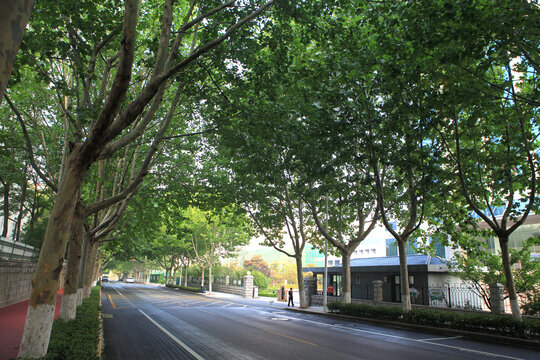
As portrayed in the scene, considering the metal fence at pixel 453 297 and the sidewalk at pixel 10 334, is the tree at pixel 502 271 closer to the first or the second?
the metal fence at pixel 453 297

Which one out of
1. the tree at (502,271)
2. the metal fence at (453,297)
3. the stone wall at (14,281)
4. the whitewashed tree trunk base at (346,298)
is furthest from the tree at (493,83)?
the stone wall at (14,281)

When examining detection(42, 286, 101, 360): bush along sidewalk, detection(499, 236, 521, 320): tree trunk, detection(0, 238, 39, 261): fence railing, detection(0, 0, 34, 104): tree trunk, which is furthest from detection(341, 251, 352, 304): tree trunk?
detection(0, 0, 34, 104): tree trunk

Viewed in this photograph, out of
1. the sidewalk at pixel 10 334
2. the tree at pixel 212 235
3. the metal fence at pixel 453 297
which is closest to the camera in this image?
the sidewalk at pixel 10 334

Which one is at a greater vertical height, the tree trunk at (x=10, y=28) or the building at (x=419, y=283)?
the tree trunk at (x=10, y=28)

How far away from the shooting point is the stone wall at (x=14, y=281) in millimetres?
18031

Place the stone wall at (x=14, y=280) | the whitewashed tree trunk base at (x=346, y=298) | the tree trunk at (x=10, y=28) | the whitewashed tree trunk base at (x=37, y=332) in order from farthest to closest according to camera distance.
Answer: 1. the whitewashed tree trunk base at (x=346, y=298)
2. the stone wall at (x=14, y=280)
3. the whitewashed tree trunk base at (x=37, y=332)
4. the tree trunk at (x=10, y=28)

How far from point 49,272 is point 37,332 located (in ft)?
3.03

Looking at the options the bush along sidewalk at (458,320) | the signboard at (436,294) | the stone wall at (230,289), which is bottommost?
the stone wall at (230,289)

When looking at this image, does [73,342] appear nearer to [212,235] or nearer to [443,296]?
[443,296]

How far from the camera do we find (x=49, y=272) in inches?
222

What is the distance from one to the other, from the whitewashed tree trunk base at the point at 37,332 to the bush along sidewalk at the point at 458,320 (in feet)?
46.5

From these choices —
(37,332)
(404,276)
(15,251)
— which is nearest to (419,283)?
(404,276)

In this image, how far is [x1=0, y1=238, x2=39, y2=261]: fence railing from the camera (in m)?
19.0

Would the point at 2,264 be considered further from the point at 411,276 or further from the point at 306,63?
the point at 411,276
